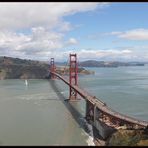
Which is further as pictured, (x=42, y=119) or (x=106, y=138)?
(x=42, y=119)

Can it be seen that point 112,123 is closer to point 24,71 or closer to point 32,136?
point 32,136

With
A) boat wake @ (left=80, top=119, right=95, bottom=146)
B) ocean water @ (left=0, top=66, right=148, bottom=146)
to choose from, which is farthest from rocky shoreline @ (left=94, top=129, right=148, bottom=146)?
ocean water @ (left=0, top=66, right=148, bottom=146)

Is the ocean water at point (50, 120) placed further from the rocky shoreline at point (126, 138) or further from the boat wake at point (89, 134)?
the rocky shoreline at point (126, 138)

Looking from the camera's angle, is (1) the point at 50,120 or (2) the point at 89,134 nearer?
(2) the point at 89,134

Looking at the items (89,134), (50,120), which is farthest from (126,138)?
(50,120)

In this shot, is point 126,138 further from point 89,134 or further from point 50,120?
point 50,120

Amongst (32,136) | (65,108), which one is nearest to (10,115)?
(65,108)

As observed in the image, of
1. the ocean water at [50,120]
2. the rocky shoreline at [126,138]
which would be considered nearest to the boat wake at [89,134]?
the ocean water at [50,120]

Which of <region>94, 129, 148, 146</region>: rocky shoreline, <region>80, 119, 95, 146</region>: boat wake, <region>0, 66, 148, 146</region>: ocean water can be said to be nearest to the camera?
<region>94, 129, 148, 146</region>: rocky shoreline

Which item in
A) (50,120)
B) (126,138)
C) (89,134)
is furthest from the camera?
(50,120)

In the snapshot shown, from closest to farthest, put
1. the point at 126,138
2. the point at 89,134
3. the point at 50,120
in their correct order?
1. the point at 126,138
2. the point at 89,134
3. the point at 50,120

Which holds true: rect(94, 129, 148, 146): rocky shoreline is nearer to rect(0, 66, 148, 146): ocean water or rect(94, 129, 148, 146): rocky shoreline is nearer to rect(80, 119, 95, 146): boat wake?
rect(80, 119, 95, 146): boat wake
